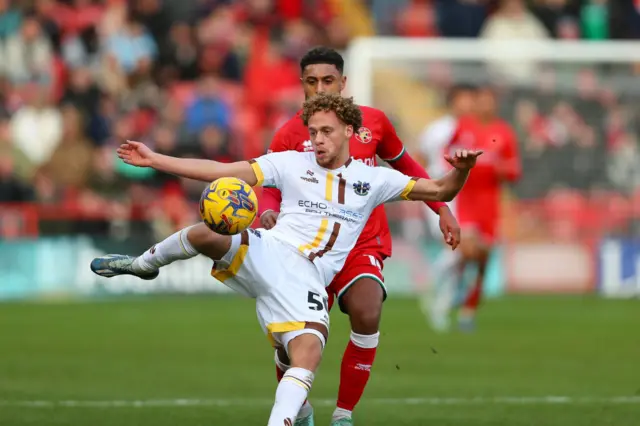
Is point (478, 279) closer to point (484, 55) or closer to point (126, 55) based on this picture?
point (484, 55)

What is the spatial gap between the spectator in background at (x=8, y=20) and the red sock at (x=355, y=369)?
15181 millimetres

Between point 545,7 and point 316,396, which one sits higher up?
point 545,7

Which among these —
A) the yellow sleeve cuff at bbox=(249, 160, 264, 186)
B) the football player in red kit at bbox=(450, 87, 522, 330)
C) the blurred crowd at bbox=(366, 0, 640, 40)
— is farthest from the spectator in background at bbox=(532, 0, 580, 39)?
the yellow sleeve cuff at bbox=(249, 160, 264, 186)

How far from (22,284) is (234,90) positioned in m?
4.99

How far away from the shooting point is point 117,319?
55.4 ft

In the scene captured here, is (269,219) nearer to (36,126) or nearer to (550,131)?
(36,126)

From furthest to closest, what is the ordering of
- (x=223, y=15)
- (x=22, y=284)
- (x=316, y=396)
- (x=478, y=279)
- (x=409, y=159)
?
1. (x=223, y=15)
2. (x=22, y=284)
3. (x=478, y=279)
4. (x=316, y=396)
5. (x=409, y=159)

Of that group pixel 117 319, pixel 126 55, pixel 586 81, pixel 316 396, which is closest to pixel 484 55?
pixel 586 81

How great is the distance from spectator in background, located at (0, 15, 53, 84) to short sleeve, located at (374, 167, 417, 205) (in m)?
14.7

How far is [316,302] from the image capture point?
24.1 feet

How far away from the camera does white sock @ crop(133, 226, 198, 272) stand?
7.38 m

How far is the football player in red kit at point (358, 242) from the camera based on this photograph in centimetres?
823

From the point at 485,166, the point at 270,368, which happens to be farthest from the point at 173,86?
the point at 270,368

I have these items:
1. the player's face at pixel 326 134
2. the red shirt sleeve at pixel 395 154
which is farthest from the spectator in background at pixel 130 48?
the player's face at pixel 326 134
